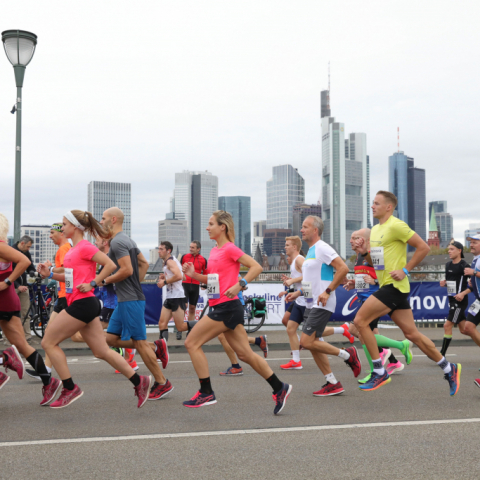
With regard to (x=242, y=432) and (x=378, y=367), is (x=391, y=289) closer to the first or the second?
(x=378, y=367)

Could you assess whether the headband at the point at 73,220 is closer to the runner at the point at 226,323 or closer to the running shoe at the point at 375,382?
the runner at the point at 226,323

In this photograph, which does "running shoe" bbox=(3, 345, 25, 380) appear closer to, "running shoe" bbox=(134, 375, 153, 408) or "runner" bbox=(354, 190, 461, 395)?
"running shoe" bbox=(134, 375, 153, 408)

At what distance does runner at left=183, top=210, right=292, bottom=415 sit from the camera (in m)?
5.78

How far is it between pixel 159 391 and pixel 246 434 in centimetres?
189

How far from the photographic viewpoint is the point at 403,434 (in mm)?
4996

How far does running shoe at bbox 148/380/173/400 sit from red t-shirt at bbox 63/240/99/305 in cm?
136

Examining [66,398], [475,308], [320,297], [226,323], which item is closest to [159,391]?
[66,398]

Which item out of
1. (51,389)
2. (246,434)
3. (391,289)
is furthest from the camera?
(391,289)

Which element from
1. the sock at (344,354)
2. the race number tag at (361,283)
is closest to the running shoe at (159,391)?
the sock at (344,354)

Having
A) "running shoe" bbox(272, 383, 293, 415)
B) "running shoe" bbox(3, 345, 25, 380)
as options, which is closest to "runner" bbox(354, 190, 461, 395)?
"running shoe" bbox(272, 383, 293, 415)

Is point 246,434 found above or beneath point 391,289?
beneath

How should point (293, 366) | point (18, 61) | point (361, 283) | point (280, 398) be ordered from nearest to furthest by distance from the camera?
point (280, 398) → point (361, 283) → point (293, 366) → point (18, 61)

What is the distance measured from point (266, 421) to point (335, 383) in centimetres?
155

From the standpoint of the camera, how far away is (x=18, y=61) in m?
12.1
